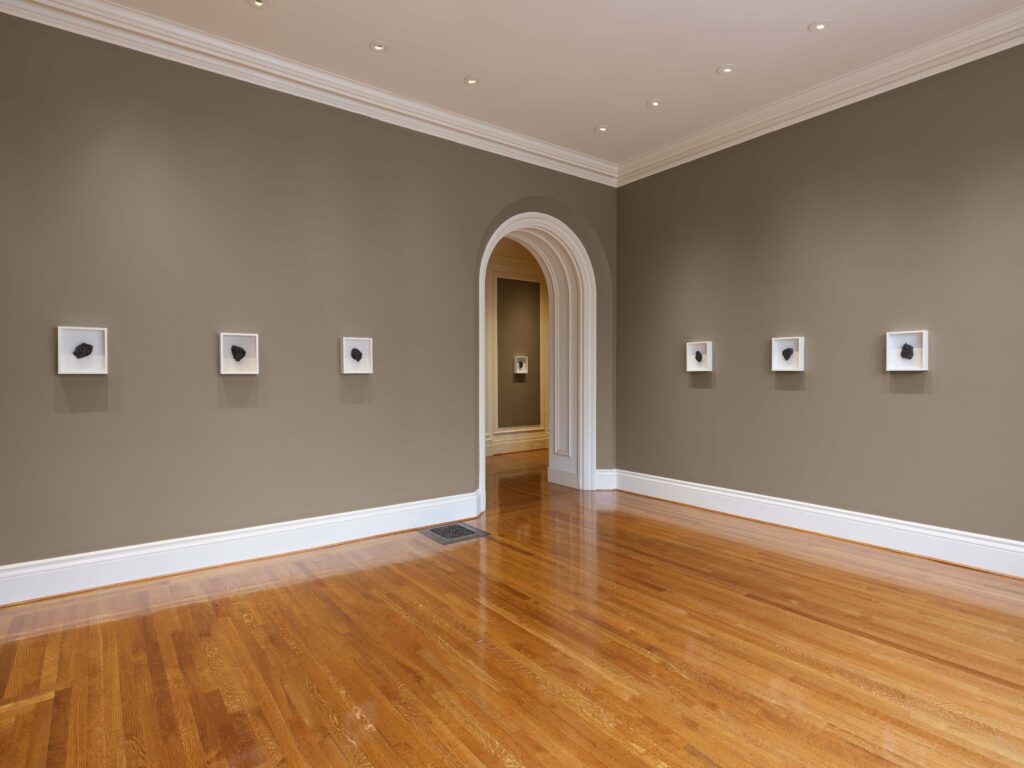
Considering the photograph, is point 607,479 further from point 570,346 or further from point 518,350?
point 518,350

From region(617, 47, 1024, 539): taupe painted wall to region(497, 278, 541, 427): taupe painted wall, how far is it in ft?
10.7

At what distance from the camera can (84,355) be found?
3.44 meters

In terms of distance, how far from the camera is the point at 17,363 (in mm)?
3273

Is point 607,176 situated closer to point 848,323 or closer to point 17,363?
point 848,323

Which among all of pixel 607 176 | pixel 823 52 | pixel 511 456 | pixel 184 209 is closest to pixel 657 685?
pixel 184 209

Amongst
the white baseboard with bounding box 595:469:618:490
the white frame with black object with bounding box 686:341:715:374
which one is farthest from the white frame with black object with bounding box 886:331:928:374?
the white baseboard with bounding box 595:469:618:490

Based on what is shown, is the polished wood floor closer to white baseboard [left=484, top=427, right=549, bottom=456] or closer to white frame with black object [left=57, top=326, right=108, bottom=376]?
white frame with black object [left=57, top=326, right=108, bottom=376]

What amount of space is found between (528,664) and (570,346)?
13.8ft

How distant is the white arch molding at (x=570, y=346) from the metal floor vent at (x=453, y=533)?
1.11 meters

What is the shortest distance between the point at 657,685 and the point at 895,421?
2.92m

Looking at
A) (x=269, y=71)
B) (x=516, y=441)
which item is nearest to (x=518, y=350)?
(x=516, y=441)

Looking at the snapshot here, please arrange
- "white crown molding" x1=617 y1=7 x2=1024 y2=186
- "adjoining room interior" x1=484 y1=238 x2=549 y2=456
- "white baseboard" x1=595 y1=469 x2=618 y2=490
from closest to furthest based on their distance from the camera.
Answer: "white crown molding" x1=617 y1=7 x2=1024 y2=186 → "white baseboard" x1=595 y1=469 x2=618 y2=490 → "adjoining room interior" x1=484 y1=238 x2=549 y2=456

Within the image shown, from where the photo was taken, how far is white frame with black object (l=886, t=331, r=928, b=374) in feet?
13.1

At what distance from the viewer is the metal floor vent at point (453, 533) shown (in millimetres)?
4484
